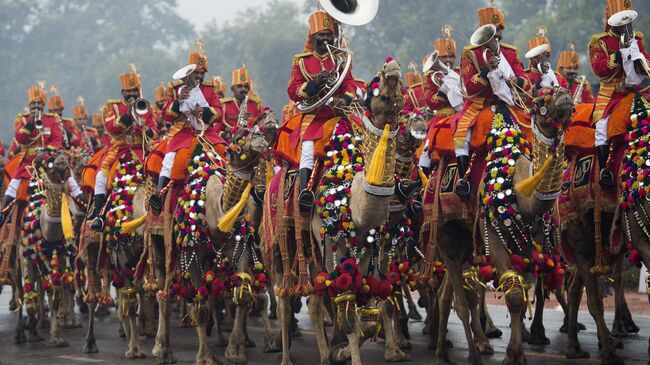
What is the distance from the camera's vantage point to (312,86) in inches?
464

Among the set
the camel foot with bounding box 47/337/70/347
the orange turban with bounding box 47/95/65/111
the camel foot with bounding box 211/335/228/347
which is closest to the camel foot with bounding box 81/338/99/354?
the camel foot with bounding box 47/337/70/347

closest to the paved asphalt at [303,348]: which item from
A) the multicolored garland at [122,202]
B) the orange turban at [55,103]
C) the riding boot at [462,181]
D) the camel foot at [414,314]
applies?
the camel foot at [414,314]

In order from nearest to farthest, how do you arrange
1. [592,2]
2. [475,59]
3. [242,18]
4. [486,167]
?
[486,167]
[475,59]
[592,2]
[242,18]

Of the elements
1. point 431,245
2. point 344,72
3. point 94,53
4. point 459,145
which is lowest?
point 431,245

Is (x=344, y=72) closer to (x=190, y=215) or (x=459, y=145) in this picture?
(x=459, y=145)

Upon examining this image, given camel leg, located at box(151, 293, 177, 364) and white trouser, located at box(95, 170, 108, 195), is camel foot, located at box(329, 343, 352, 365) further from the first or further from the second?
white trouser, located at box(95, 170, 108, 195)

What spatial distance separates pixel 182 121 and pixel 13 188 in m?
4.17

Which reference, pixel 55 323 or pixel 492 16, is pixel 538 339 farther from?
pixel 55 323

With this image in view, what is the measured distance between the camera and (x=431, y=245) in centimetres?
1232

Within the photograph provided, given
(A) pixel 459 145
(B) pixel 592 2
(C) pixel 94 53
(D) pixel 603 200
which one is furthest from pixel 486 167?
(C) pixel 94 53

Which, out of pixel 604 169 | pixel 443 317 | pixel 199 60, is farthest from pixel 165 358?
pixel 604 169

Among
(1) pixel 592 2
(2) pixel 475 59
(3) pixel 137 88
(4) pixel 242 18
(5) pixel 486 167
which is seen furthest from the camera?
(4) pixel 242 18

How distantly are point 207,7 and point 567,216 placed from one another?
10161 centimetres

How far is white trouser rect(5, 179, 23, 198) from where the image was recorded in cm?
1669
